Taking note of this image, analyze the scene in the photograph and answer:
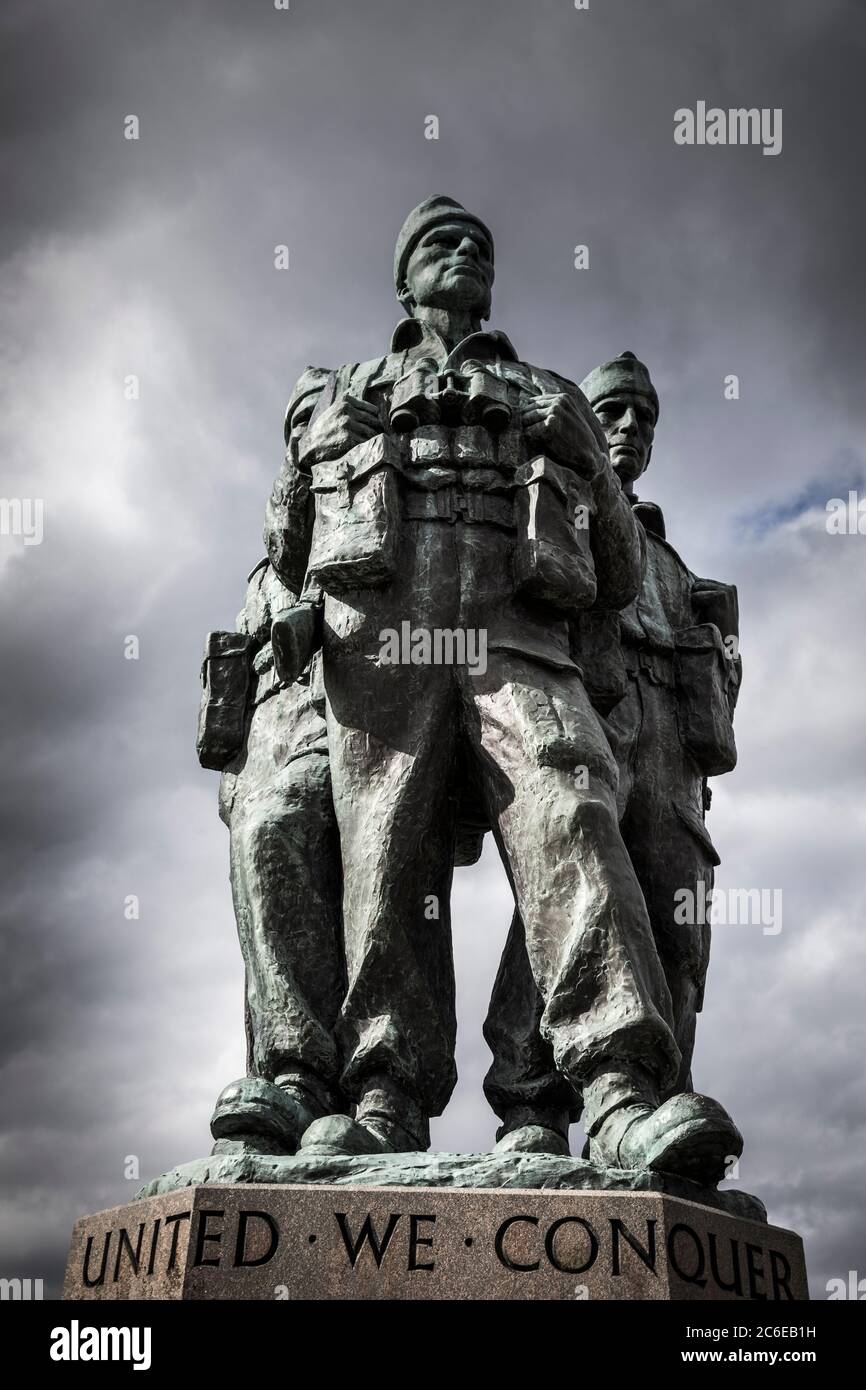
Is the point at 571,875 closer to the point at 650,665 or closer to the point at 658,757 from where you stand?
the point at 658,757

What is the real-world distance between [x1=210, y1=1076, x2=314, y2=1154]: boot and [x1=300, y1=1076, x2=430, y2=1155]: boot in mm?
157

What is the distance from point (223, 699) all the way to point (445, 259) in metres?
2.64

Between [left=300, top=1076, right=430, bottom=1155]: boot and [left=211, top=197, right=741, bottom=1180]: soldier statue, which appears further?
[left=211, top=197, right=741, bottom=1180]: soldier statue

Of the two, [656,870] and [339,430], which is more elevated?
[339,430]

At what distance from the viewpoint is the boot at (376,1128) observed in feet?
20.8

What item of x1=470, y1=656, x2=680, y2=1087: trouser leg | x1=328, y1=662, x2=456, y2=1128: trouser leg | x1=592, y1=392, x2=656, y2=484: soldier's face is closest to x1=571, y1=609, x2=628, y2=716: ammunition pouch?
x1=470, y1=656, x2=680, y2=1087: trouser leg

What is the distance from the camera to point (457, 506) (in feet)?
25.1

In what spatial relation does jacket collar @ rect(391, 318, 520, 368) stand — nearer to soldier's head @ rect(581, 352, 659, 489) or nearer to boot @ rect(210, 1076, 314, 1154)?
soldier's head @ rect(581, 352, 659, 489)

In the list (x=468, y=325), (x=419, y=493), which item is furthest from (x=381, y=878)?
(x=468, y=325)

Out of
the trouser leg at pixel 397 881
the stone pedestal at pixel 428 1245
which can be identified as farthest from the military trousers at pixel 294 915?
the stone pedestal at pixel 428 1245

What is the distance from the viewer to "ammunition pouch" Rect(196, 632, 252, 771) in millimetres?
8555

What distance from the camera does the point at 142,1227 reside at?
6.00 meters
